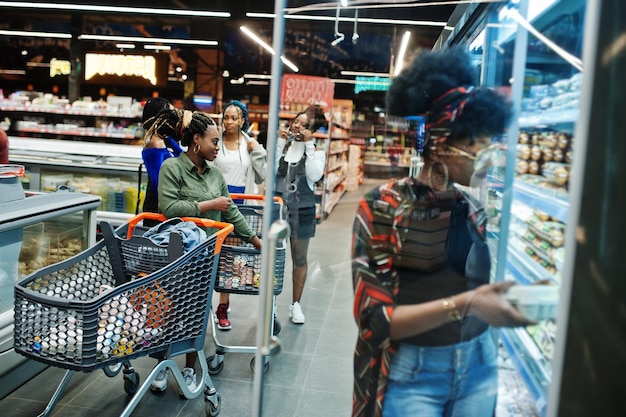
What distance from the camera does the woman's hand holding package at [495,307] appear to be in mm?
→ 1317

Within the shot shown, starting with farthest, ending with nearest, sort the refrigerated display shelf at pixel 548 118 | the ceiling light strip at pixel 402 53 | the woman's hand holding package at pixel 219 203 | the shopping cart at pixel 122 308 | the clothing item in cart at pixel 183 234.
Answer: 1. the woman's hand holding package at pixel 219 203
2. the clothing item in cart at pixel 183 234
3. the shopping cart at pixel 122 308
4. the ceiling light strip at pixel 402 53
5. the refrigerated display shelf at pixel 548 118

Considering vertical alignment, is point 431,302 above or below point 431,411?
above

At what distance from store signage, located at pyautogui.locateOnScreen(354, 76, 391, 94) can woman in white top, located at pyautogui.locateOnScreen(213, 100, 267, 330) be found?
8.52 feet

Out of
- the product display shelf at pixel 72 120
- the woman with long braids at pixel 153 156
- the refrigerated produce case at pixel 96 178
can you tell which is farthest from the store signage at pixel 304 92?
the product display shelf at pixel 72 120

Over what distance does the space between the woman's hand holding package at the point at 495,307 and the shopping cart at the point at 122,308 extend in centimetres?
151

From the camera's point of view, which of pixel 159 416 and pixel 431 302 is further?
pixel 159 416

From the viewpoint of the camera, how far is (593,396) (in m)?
1.22

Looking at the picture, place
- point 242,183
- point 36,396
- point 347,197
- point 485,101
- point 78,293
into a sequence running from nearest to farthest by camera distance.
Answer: point 485,101 → point 347,197 → point 78,293 → point 36,396 → point 242,183

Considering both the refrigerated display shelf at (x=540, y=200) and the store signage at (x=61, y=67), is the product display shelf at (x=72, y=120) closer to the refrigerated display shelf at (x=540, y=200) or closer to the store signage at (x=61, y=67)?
the store signage at (x=61, y=67)

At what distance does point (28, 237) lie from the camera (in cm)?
333

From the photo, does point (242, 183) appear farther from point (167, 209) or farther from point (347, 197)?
point (347, 197)

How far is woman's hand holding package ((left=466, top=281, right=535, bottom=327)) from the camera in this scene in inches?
51.9

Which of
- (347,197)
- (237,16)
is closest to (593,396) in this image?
(347,197)

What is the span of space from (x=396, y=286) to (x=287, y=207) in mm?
502
